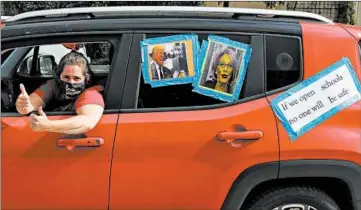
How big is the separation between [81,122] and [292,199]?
1293 mm

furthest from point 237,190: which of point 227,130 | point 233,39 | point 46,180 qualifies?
point 46,180

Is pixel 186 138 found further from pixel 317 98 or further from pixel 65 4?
pixel 65 4

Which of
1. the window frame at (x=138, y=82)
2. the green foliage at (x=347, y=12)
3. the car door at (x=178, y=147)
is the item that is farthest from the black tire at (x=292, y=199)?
the green foliage at (x=347, y=12)

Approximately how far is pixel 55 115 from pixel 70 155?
0.25m

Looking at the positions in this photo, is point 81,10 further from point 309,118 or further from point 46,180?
point 309,118

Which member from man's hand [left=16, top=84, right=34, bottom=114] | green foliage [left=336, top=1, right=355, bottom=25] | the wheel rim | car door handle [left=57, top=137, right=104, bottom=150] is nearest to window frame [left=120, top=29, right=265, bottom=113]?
car door handle [left=57, top=137, right=104, bottom=150]

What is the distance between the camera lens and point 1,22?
2.99 m

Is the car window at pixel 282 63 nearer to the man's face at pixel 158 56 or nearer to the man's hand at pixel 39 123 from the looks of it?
the man's face at pixel 158 56

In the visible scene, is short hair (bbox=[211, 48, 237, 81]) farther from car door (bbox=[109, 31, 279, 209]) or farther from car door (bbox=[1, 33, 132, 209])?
car door (bbox=[1, 33, 132, 209])

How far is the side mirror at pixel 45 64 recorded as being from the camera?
350cm

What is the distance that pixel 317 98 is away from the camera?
285 cm

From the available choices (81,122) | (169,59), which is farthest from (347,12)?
(81,122)

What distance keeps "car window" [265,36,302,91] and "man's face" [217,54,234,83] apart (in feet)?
0.72

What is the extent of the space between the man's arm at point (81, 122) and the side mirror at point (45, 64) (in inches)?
36.4
